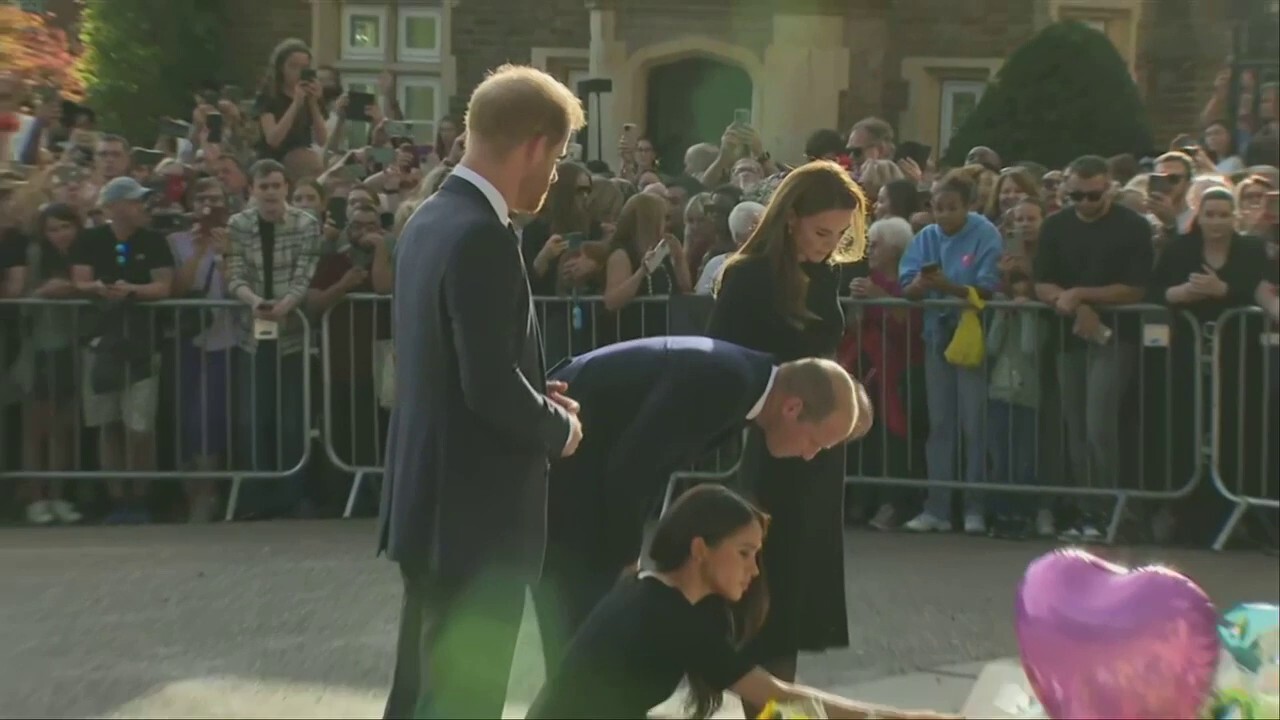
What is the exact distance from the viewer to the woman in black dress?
5.80 m

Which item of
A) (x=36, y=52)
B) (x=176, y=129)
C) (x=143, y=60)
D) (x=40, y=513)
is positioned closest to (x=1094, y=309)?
(x=40, y=513)

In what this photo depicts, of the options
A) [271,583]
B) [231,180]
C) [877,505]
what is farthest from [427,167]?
[271,583]

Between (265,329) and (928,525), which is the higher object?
(265,329)

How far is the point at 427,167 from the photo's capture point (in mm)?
14539

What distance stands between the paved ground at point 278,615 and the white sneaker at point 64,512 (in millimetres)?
320

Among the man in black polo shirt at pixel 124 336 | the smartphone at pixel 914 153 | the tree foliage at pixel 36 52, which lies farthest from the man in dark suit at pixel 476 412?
the tree foliage at pixel 36 52

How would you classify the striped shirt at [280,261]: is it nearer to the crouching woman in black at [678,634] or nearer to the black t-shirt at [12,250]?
the black t-shirt at [12,250]

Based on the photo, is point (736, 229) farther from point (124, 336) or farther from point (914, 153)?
point (914, 153)

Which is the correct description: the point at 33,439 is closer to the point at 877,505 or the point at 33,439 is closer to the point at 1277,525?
the point at 877,505

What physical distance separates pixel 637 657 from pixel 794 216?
5.00 ft

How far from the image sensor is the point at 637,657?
488 cm

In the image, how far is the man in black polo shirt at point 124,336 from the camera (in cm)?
1026

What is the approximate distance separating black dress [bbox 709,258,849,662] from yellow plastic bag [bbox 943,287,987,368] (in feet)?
13.3

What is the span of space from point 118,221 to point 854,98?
1299 centimetres
